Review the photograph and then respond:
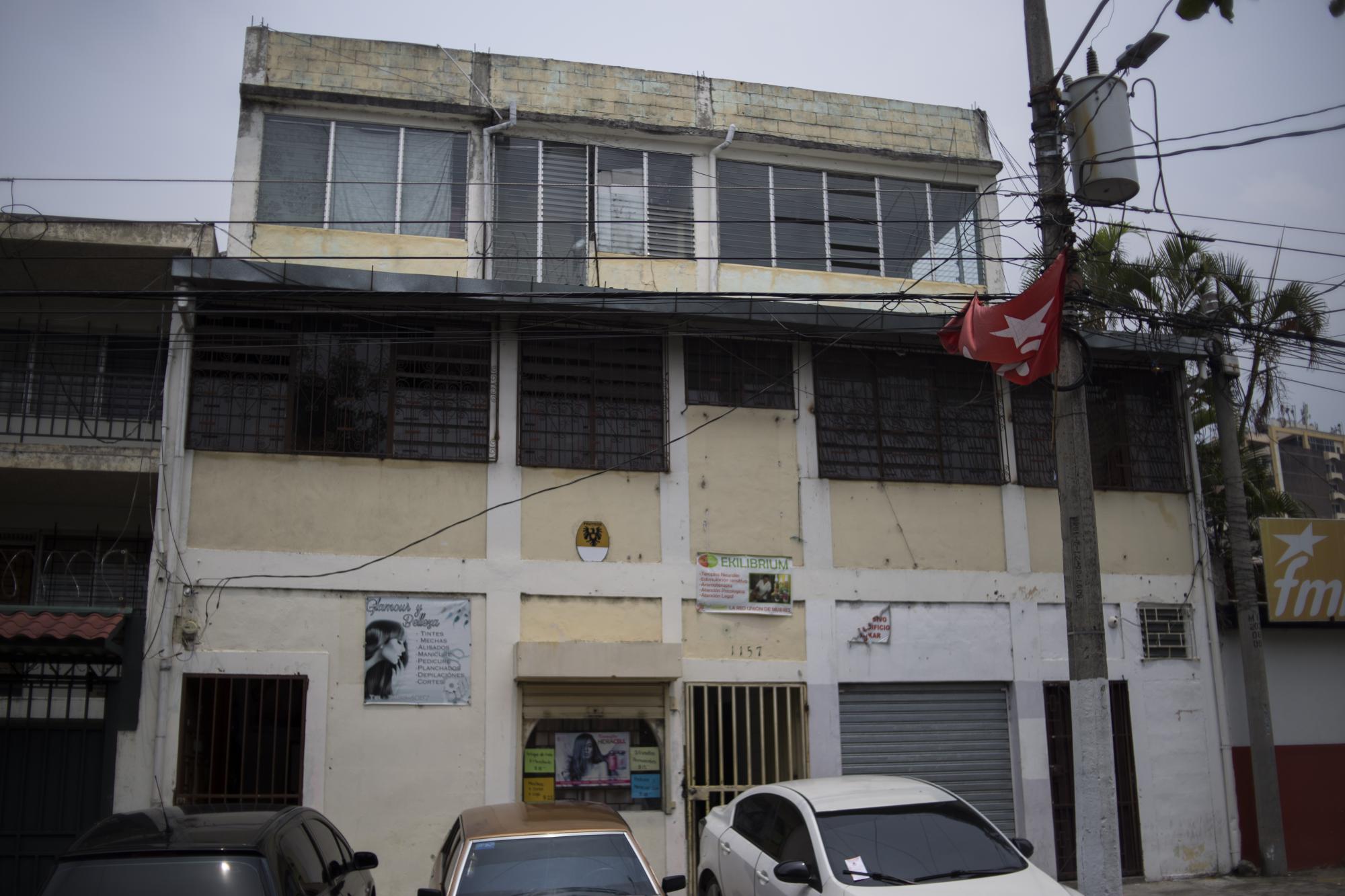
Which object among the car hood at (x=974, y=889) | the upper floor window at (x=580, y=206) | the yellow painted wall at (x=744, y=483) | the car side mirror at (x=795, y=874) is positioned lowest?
the car hood at (x=974, y=889)

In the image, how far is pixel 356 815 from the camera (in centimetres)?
1148

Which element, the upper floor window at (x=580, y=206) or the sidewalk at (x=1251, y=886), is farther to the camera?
the upper floor window at (x=580, y=206)

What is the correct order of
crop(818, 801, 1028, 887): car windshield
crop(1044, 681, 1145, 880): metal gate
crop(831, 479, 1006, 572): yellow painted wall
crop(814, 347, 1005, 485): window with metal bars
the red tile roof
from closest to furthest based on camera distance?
1. crop(818, 801, 1028, 887): car windshield
2. the red tile roof
3. crop(1044, 681, 1145, 880): metal gate
4. crop(831, 479, 1006, 572): yellow painted wall
5. crop(814, 347, 1005, 485): window with metal bars

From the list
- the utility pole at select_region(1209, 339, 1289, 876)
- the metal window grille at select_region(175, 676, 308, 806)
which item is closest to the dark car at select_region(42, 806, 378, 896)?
the metal window grille at select_region(175, 676, 308, 806)

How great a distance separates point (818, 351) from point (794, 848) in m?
7.14

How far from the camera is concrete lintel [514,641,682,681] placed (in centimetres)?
1194

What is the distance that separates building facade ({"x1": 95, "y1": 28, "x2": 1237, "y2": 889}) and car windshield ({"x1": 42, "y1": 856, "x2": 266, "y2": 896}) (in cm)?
526

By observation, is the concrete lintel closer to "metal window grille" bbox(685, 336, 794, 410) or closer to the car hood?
"metal window grille" bbox(685, 336, 794, 410)

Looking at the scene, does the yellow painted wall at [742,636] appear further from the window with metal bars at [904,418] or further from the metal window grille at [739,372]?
the metal window grille at [739,372]

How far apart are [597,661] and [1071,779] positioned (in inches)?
245

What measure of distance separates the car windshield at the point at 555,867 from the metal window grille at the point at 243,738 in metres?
4.91

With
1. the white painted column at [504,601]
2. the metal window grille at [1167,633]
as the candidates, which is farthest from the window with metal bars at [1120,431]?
the white painted column at [504,601]

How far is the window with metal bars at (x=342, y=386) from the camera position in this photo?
1219 centimetres

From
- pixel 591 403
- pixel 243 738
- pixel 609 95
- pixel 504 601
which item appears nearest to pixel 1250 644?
pixel 591 403
